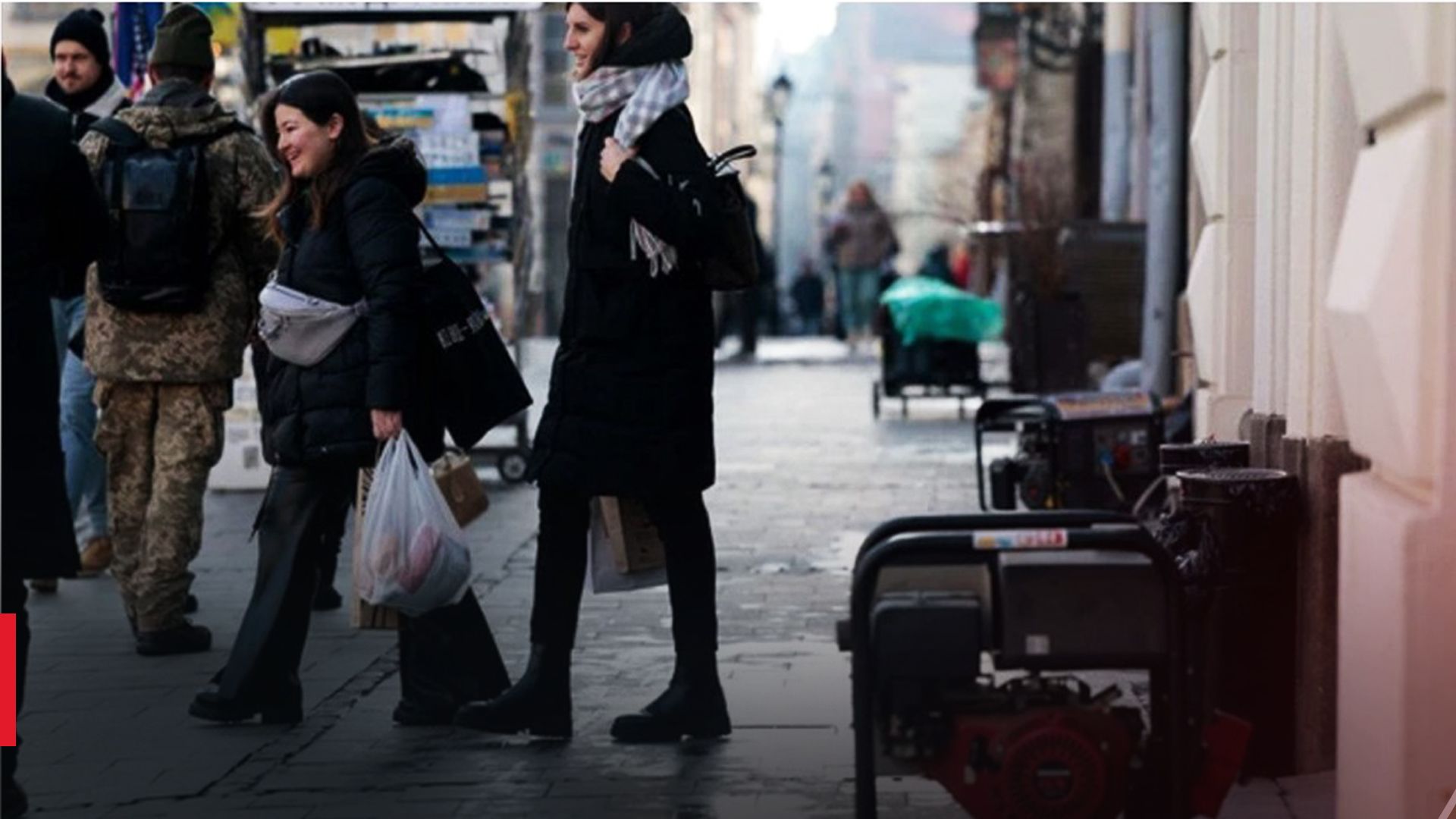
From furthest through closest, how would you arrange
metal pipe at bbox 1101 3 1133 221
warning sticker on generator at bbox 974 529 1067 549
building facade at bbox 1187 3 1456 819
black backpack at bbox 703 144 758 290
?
metal pipe at bbox 1101 3 1133 221 → black backpack at bbox 703 144 758 290 → warning sticker on generator at bbox 974 529 1067 549 → building facade at bbox 1187 3 1456 819

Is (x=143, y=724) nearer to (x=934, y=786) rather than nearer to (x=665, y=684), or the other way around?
(x=665, y=684)

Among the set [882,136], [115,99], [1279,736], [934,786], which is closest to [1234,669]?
[1279,736]

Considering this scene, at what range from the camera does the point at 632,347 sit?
26.0 ft

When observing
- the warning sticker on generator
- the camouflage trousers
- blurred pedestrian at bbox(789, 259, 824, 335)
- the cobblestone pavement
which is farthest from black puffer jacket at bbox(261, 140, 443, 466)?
blurred pedestrian at bbox(789, 259, 824, 335)

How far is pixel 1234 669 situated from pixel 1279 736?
7.2 inches

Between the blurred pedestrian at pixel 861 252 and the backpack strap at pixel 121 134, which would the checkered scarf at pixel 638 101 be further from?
the blurred pedestrian at pixel 861 252

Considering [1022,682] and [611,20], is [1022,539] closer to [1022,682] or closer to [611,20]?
[1022,682]

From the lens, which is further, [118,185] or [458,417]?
[118,185]

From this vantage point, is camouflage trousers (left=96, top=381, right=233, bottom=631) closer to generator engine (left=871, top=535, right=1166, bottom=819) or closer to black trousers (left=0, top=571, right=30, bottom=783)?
black trousers (left=0, top=571, right=30, bottom=783)

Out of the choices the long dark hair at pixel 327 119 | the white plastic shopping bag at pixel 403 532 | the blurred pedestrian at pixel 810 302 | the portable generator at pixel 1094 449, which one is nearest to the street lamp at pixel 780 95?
the blurred pedestrian at pixel 810 302

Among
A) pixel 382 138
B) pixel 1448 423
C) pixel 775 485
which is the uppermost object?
pixel 382 138

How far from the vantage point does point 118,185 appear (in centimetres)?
971

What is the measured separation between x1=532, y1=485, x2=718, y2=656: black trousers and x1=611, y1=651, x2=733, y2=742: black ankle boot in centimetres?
5

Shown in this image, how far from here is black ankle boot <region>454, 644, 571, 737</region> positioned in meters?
8.05
